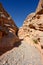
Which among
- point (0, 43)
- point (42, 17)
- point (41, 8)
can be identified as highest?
point (41, 8)

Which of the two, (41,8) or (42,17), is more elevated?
(41,8)

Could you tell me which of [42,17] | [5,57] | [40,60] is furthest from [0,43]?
[42,17]

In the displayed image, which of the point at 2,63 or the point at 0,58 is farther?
the point at 0,58

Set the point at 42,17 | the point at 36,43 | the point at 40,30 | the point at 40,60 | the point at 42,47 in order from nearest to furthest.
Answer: the point at 40,60 → the point at 42,47 → the point at 36,43 → the point at 40,30 → the point at 42,17

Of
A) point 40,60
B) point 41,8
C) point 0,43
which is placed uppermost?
point 41,8

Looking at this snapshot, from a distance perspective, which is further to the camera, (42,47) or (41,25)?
(41,25)

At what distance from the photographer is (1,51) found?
55.5 feet

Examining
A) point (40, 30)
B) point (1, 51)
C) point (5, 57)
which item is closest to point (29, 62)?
point (5, 57)

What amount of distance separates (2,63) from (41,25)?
604 inches

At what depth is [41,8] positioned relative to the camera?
3077 cm

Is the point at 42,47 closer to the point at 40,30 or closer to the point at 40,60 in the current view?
the point at 40,60

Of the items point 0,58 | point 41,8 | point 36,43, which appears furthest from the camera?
point 41,8

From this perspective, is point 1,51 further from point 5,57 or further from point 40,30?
point 40,30

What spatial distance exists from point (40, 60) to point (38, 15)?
17.1 meters
